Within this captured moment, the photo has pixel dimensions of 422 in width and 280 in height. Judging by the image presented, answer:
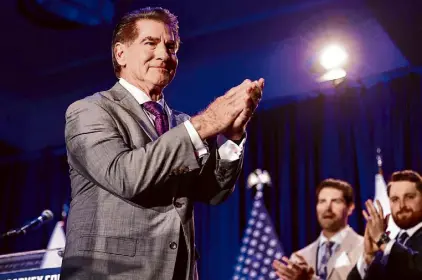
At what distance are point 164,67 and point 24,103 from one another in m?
6.96

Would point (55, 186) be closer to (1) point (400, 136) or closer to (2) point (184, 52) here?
(2) point (184, 52)

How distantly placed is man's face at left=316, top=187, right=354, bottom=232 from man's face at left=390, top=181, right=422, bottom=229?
0.62 meters

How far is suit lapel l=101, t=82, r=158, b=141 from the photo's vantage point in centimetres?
145

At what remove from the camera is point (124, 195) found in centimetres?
128

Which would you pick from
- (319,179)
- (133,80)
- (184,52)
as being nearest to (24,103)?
(184,52)

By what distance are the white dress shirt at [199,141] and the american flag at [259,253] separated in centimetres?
474

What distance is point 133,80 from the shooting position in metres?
1.60

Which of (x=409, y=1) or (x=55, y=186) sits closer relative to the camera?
(x=409, y=1)

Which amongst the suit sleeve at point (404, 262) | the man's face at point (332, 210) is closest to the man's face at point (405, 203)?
the suit sleeve at point (404, 262)

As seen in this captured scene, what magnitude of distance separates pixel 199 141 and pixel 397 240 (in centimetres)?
310

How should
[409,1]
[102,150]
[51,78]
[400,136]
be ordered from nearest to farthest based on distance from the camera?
1. [102,150]
2. [409,1]
3. [400,136]
4. [51,78]

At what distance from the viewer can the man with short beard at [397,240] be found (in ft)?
11.9

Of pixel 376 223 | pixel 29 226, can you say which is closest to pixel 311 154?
pixel 376 223

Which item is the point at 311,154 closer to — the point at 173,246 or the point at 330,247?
the point at 330,247
